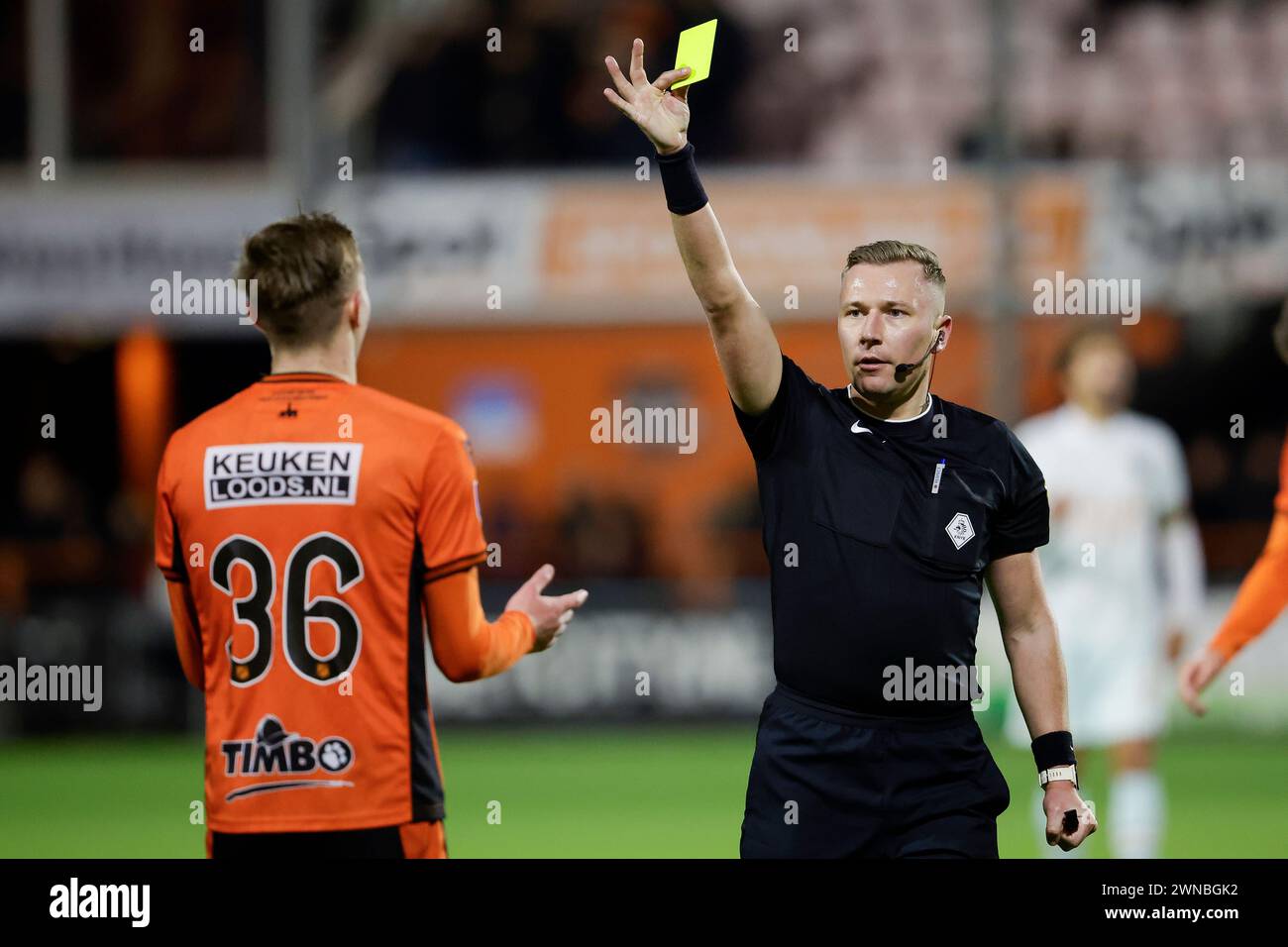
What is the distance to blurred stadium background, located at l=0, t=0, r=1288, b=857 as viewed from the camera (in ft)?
43.8

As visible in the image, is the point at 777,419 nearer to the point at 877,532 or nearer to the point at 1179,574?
the point at 877,532

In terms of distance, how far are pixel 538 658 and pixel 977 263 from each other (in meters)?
6.93

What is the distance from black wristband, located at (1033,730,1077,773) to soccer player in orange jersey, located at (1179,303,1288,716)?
1.39m

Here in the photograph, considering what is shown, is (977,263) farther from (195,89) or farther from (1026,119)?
(195,89)

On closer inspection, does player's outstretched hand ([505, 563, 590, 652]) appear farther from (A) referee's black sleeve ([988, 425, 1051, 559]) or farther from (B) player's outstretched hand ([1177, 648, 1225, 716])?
(B) player's outstretched hand ([1177, 648, 1225, 716])

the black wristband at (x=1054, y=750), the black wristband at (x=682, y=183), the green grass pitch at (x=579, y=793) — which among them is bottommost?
the green grass pitch at (x=579, y=793)

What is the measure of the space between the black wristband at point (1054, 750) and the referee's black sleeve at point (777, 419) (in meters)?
0.95

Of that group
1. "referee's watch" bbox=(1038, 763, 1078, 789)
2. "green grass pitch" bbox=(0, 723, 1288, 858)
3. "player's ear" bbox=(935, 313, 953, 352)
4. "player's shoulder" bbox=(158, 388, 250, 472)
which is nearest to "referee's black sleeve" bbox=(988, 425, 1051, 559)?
"player's ear" bbox=(935, 313, 953, 352)

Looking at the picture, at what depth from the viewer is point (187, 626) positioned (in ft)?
12.1

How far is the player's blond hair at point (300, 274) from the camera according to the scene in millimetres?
3588

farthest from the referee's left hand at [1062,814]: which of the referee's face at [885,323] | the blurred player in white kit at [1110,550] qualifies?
the blurred player in white kit at [1110,550]
